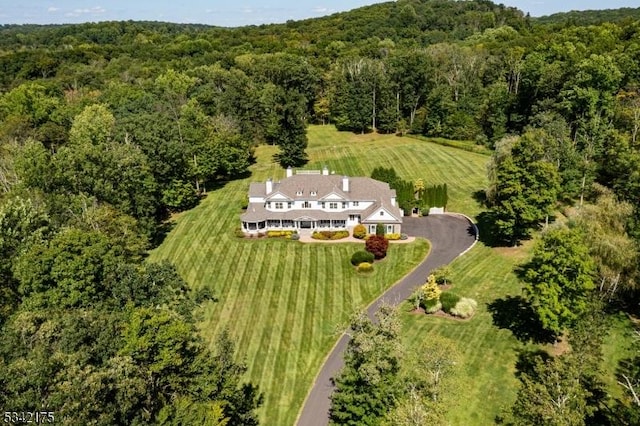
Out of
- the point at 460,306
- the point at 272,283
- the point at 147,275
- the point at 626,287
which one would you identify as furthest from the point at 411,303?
the point at 147,275

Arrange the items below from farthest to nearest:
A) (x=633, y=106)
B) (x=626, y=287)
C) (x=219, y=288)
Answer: (x=633, y=106), (x=219, y=288), (x=626, y=287)

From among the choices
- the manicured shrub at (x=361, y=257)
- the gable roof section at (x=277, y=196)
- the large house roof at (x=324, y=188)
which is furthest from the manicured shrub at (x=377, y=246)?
the gable roof section at (x=277, y=196)

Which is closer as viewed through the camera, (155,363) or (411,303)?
(155,363)

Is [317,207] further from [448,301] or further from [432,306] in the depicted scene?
[448,301]

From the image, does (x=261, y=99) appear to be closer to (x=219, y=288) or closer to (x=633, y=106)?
(x=219, y=288)

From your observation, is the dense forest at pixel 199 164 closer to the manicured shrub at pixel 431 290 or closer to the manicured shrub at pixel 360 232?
the manicured shrub at pixel 431 290

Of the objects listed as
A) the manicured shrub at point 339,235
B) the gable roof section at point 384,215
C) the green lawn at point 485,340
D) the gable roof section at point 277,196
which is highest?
the gable roof section at point 277,196

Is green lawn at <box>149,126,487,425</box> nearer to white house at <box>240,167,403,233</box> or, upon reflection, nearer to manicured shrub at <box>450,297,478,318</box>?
white house at <box>240,167,403,233</box>
